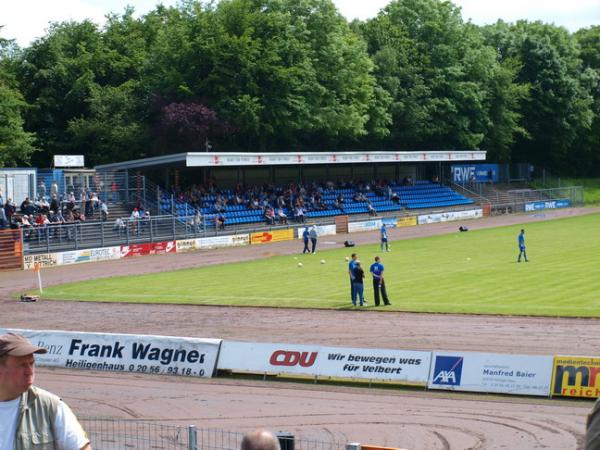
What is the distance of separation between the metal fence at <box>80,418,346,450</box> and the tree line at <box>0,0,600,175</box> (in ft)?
168

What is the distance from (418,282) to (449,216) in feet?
132

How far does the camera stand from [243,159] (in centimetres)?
6344

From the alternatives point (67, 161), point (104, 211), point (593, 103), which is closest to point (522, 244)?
point (104, 211)

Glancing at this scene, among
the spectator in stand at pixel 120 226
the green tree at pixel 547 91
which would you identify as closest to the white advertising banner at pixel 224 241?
the spectator in stand at pixel 120 226

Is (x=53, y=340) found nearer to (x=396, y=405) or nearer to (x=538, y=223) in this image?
(x=396, y=405)

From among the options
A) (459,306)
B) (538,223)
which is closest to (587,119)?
(538,223)

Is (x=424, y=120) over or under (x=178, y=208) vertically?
over

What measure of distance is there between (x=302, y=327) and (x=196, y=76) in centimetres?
4797

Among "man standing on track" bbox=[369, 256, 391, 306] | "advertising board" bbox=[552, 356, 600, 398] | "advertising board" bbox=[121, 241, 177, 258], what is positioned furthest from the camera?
"advertising board" bbox=[121, 241, 177, 258]

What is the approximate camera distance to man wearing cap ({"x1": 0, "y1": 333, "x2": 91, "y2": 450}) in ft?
18.2

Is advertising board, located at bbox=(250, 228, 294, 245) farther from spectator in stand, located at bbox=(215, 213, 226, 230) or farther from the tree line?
the tree line

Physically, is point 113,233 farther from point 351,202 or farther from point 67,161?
point 351,202

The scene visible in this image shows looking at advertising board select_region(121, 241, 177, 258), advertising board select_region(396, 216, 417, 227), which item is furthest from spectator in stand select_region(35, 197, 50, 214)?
advertising board select_region(396, 216, 417, 227)

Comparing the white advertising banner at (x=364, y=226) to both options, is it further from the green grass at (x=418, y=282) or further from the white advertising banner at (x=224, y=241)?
the green grass at (x=418, y=282)
